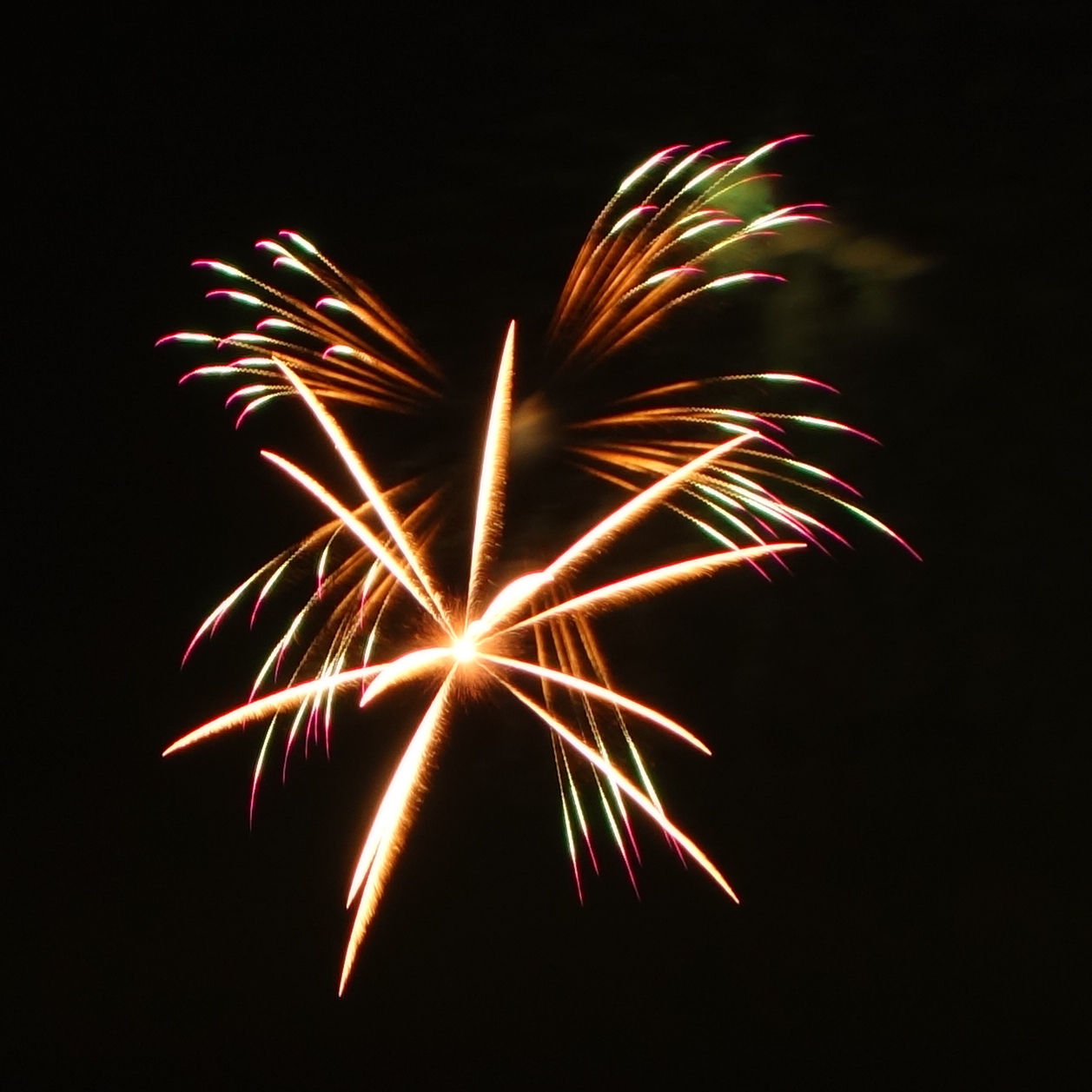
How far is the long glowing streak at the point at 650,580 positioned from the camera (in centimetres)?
410

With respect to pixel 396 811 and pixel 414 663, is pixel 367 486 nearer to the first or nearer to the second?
pixel 414 663

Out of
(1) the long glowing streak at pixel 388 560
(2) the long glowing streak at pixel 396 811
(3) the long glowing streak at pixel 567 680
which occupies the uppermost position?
(1) the long glowing streak at pixel 388 560

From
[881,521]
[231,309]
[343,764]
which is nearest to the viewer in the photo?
[881,521]

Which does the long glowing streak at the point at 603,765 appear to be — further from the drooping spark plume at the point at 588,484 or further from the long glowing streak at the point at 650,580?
the long glowing streak at the point at 650,580

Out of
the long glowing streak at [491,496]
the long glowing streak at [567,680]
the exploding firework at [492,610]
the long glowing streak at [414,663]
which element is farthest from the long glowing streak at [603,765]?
the long glowing streak at [491,496]

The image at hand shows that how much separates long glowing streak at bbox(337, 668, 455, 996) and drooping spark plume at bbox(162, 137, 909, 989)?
1 cm

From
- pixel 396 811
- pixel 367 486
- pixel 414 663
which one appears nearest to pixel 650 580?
pixel 414 663

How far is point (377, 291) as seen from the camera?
498 cm

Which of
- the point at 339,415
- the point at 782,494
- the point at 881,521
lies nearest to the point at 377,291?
the point at 339,415

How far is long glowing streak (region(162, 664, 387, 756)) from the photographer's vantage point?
13.6ft

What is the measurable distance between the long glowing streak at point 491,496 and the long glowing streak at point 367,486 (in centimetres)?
14

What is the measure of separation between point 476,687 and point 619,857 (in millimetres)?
916

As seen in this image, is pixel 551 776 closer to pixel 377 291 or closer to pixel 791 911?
pixel 791 911

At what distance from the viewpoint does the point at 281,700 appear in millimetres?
4348
